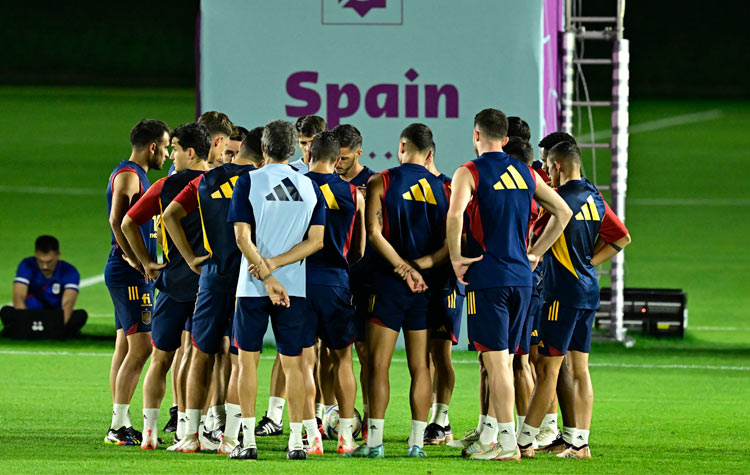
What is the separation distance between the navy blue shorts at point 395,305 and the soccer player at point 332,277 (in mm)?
161

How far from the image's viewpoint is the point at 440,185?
744 centimetres

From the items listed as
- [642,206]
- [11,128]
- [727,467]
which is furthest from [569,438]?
[11,128]

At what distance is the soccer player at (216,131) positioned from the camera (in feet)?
26.5

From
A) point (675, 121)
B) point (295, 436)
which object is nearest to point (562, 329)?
point (295, 436)

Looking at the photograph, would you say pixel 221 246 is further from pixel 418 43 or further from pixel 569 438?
pixel 418 43

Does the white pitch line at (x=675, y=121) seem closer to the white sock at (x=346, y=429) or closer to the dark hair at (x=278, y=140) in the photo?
the white sock at (x=346, y=429)

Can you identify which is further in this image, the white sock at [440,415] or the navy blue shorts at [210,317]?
the white sock at [440,415]

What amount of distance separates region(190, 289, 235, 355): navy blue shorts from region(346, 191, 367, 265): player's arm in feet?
2.40

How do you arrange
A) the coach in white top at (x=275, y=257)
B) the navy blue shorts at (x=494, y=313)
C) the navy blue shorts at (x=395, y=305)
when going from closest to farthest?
the coach in white top at (x=275, y=257), the navy blue shorts at (x=494, y=313), the navy blue shorts at (x=395, y=305)

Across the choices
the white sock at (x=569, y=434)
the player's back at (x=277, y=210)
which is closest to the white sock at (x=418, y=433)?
the white sock at (x=569, y=434)

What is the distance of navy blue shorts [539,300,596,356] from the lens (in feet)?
24.4

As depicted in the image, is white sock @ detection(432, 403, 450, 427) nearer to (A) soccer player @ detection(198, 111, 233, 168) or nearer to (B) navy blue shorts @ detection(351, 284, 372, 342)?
(B) navy blue shorts @ detection(351, 284, 372, 342)

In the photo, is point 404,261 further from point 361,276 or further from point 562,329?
point 562,329

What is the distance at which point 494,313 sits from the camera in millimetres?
7176
